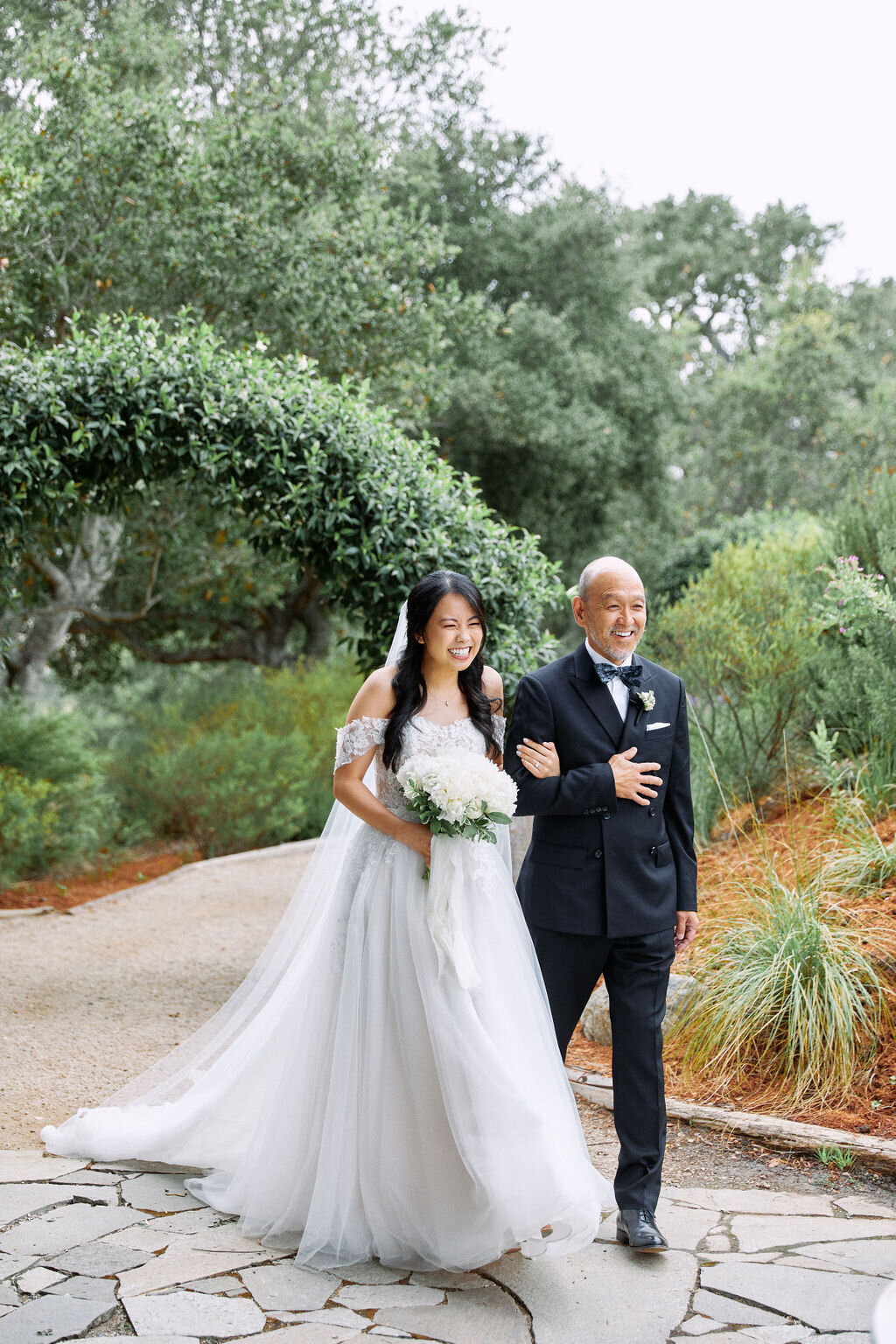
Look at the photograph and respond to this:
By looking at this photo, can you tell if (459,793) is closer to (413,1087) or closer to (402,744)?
(402,744)

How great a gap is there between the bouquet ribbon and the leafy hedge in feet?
9.88

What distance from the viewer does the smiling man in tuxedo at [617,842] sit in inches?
137

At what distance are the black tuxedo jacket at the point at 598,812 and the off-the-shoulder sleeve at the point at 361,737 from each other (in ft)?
1.44

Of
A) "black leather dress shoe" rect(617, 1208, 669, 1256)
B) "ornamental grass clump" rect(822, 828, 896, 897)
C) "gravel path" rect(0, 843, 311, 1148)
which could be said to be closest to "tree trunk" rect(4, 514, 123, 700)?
"gravel path" rect(0, 843, 311, 1148)

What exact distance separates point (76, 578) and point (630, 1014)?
10329 mm

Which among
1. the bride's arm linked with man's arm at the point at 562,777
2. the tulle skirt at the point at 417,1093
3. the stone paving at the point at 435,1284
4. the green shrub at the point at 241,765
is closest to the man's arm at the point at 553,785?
the bride's arm linked with man's arm at the point at 562,777

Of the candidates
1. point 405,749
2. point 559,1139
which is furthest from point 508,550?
point 559,1139

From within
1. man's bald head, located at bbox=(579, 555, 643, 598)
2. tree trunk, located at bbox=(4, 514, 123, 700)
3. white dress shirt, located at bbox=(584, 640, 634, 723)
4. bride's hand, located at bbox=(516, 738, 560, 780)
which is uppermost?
tree trunk, located at bbox=(4, 514, 123, 700)

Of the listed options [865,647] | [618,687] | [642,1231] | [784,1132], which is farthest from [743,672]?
[642,1231]

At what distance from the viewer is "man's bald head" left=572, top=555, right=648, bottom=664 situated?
11.5 feet

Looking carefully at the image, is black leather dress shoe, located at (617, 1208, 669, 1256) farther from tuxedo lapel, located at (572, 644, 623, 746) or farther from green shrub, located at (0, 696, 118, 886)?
green shrub, located at (0, 696, 118, 886)

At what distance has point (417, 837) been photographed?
12.2 ft

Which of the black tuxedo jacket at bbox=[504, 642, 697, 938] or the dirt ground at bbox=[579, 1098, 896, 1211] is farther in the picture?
the dirt ground at bbox=[579, 1098, 896, 1211]

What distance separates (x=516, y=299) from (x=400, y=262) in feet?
18.8
